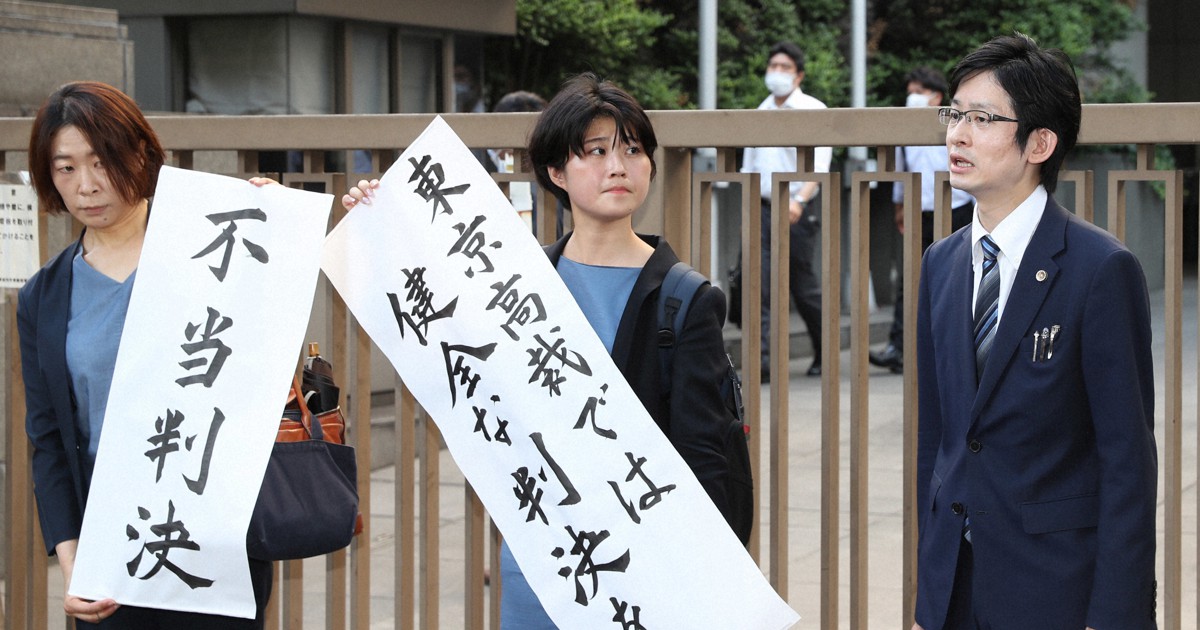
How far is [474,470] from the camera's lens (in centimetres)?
343

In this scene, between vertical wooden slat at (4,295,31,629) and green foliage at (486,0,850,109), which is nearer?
vertical wooden slat at (4,295,31,629)

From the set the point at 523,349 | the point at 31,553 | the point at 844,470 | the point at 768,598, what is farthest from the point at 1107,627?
the point at 844,470

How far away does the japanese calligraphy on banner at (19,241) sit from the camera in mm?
4574

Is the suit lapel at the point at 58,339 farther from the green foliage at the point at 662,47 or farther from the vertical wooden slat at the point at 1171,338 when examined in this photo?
the green foliage at the point at 662,47

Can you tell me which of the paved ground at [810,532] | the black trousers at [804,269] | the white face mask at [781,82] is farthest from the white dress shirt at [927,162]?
the paved ground at [810,532]

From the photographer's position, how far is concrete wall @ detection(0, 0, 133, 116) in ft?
22.0

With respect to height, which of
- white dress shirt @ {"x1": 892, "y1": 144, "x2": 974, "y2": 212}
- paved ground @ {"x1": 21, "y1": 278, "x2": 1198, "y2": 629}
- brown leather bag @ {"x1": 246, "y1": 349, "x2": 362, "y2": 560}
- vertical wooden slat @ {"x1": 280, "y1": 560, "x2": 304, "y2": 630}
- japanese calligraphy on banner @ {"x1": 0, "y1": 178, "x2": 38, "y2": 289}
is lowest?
paved ground @ {"x1": 21, "y1": 278, "x2": 1198, "y2": 629}

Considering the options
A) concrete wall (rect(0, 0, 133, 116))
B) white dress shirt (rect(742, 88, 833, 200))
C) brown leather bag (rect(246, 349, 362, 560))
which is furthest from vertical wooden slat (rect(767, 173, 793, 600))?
white dress shirt (rect(742, 88, 833, 200))

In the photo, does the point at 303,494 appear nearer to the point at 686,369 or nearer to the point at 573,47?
the point at 686,369

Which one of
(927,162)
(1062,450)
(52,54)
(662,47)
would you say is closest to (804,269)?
(927,162)

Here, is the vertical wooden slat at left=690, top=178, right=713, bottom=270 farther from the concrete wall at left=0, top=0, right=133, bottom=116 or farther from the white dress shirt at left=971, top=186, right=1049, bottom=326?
the concrete wall at left=0, top=0, right=133, bottom=116

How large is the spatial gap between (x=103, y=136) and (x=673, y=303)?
132 centimetres

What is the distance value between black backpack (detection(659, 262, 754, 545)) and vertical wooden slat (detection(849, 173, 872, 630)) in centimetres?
71

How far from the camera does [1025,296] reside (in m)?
2.88
